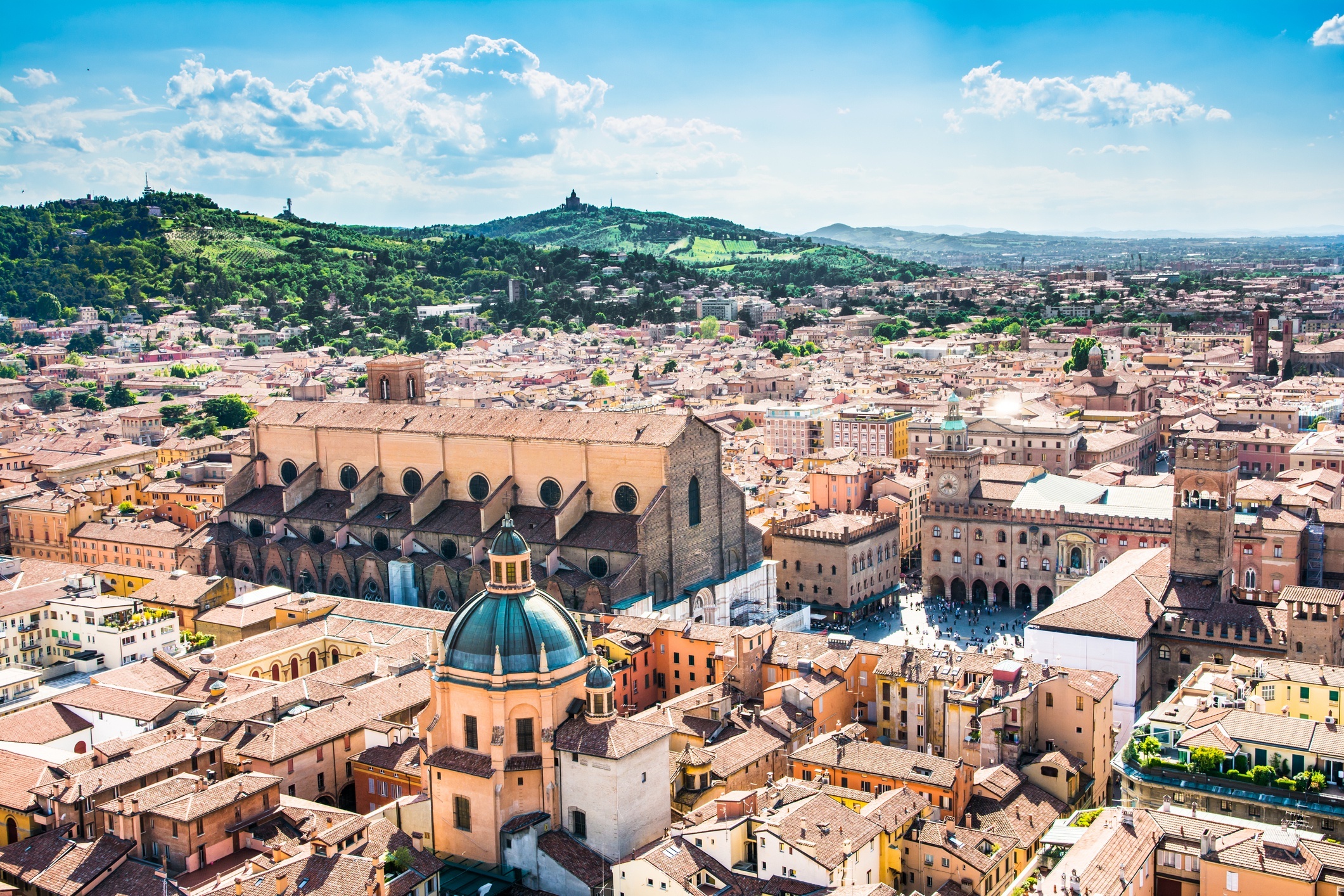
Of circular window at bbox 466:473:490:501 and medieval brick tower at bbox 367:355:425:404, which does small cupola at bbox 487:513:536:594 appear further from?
medieval brick tower at bbox 367:355:425:404

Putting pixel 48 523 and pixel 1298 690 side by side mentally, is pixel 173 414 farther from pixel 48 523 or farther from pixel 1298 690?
pixel 1298 690

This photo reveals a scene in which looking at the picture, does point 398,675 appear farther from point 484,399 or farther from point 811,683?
point 484,399

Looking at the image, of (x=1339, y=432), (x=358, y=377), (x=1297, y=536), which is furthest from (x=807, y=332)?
(x=1297, y=536)

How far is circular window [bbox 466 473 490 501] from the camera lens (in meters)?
57.5

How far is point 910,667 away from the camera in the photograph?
4138 centimetres

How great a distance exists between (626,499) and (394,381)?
20946 mm

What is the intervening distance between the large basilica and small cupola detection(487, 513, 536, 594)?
57.2 feet

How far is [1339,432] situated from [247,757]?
2945 inches

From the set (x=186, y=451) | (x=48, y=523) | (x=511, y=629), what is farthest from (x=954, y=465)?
(x=186, y=451)

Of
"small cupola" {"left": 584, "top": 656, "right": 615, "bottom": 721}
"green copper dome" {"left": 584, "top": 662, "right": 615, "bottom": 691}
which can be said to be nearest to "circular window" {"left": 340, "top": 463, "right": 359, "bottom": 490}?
"green copper dome" {"left": 584, "top": 662, "right": 615, "bottom": 691}

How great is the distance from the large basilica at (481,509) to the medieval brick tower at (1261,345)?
321ft

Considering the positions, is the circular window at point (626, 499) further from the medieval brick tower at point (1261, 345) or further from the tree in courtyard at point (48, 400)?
the medieval brick tower at point (1261, 345)

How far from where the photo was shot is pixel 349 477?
62.2m

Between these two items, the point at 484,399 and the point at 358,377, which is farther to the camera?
the point at 358,377
